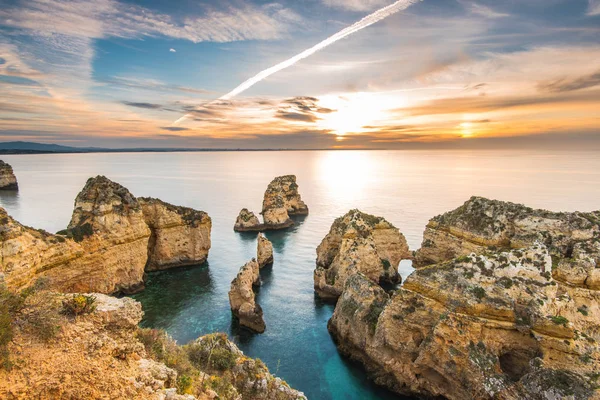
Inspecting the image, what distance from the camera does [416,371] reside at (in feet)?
66.6

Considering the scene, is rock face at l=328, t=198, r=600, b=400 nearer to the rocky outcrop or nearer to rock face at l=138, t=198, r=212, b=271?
the rocky outcrop

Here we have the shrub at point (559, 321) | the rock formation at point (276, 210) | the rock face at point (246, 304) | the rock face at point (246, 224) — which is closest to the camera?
the shrub at point (559, 321)

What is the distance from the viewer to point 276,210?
68.9 metres

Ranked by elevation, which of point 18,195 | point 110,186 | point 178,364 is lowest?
point 18,195

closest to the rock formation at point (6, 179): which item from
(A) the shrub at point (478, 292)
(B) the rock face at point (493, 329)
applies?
(B) the rock face at point (493, 329)

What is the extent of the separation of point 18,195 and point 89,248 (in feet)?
298

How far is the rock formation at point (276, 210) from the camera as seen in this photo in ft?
213

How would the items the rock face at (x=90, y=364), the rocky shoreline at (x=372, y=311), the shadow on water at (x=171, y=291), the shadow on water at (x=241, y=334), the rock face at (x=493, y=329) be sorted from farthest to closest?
1. the shadow on water at (x=171, y=291)
2. the shadow on water at (x=241, y=334)
3. the rock face at (x=493, y=329)
4. the rocky shoreline at (x=372, y=311)
5. the rock face at (x=90, y=364)

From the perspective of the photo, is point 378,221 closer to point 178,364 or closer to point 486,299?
point 486,299

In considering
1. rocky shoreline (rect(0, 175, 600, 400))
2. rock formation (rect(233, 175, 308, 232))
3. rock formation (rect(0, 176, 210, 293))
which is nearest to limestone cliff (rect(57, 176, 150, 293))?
rock formation (rect(0, 176, 210, 293))

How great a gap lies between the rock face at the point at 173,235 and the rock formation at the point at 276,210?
63.7ft

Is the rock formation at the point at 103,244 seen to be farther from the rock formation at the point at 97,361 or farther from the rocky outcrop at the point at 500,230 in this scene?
the rocky outcrop at the point at 500,230

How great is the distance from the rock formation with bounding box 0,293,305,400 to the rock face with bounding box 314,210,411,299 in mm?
22533

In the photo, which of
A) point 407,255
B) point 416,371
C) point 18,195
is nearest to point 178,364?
point 416,371
